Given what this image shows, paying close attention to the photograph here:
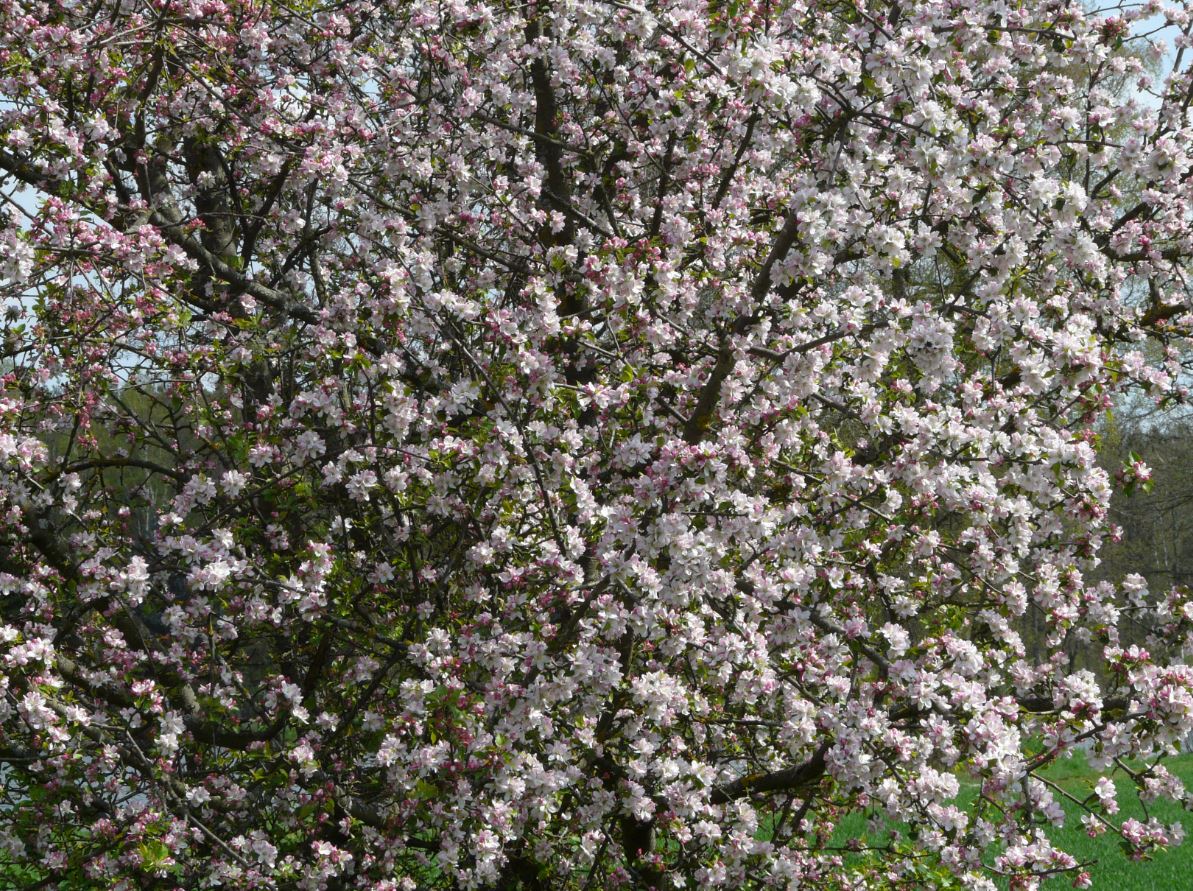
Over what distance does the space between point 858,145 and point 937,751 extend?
8.15 ft

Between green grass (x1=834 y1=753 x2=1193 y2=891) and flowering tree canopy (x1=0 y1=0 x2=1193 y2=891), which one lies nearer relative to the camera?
flowering tree canopy (x1=0 y1=0 x2=1193 y2=891)

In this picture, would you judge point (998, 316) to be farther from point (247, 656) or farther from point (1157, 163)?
point (247, 656)

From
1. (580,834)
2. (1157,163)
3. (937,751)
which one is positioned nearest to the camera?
(937,751)

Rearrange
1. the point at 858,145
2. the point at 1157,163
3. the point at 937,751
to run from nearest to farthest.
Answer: the point at 937,751
the point at 858,145
the point at 1157,163

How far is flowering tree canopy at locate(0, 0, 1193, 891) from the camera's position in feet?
14.0

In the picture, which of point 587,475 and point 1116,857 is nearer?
point 587,475

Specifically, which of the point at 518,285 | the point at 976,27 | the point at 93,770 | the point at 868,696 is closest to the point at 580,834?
the point at 868,696

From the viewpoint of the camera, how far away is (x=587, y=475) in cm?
524

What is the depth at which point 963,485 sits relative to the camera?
184 inches

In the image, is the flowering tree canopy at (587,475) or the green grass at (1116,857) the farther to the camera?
the green grass at (1116,857)

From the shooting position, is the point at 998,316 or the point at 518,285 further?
the point at 518,285

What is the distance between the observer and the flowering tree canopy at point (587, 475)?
4258 mm

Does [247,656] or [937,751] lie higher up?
[247,656]

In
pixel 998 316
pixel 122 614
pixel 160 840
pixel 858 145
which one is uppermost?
pixel 858 145
